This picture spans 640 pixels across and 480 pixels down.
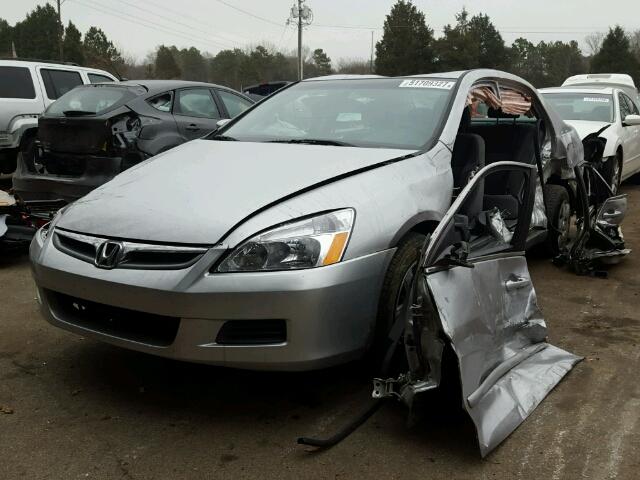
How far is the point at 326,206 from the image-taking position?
2752mm

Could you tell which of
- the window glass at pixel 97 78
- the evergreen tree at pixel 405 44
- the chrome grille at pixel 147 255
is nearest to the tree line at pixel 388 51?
the evergreen tree at pixel 405 44

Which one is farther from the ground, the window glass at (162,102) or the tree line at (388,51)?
the tree line at (388,51)

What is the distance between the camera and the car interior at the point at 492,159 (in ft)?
10.3

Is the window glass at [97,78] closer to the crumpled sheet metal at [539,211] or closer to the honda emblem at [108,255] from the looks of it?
the crumpled sheet metal at [539,211]

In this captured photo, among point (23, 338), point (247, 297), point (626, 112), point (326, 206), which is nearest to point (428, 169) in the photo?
point (326, 206)

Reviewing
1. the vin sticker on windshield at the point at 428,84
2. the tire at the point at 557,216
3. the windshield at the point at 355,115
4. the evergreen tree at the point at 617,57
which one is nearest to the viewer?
the windshield at the point at 355,115

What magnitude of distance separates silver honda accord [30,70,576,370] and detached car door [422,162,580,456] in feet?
0.97

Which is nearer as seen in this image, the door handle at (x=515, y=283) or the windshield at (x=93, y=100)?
the door handle at (x=515, y=283)

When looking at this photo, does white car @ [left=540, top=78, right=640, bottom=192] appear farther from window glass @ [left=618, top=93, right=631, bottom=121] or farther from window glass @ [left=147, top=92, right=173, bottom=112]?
window glass @ [left=147, top=92, right=173, bottom=112]

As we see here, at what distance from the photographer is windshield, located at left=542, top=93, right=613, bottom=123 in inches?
342

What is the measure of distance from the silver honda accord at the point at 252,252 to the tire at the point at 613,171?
184 inches

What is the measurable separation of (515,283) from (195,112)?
4834 millimetres

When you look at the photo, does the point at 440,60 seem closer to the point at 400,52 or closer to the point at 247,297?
the point at 400,52

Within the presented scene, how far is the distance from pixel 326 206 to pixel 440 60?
56.0 metres
